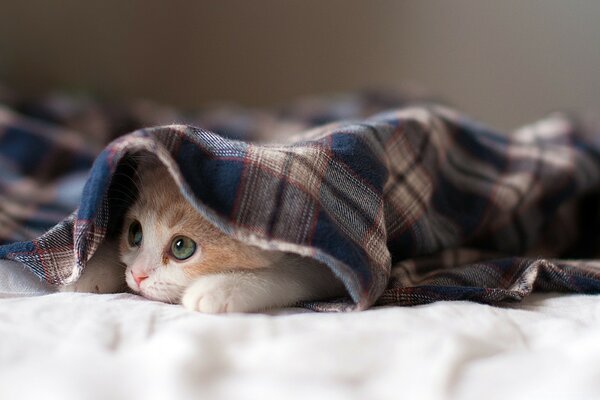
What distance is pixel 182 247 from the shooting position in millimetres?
823

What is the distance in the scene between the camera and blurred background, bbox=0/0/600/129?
2533 millimetres

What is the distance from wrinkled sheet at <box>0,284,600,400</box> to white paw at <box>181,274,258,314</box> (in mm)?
22

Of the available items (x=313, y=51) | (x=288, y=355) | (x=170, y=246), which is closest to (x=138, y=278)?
(x=170, y=246)

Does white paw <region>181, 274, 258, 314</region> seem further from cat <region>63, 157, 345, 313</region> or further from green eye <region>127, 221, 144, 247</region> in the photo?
green eye <region>127, 221, 144, 247</region>

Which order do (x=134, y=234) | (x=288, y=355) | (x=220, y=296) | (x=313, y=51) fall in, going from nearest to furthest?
(x=288, y=355) < (x=220, y=296) < (x=134, y=234) < (x=313, y=51)

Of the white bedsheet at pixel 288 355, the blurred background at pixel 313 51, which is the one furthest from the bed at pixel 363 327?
the blurred background at pixel 313 51

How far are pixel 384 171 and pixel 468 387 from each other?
14.1 inches

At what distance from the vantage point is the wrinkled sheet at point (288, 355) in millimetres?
554

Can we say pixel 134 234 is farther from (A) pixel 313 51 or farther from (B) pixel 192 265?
(A) pixel 313 51

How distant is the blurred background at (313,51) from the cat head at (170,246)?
1.73 metres

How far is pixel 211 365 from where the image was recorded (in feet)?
1.90

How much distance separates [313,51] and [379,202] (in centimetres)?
209

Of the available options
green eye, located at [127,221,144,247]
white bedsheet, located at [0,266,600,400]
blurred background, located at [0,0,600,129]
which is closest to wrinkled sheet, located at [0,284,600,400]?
white bedsheet, located at [0,266,600,400]

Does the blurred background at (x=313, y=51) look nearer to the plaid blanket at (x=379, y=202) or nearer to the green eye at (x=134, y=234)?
the plaid blanket at (x=379, y=202)
